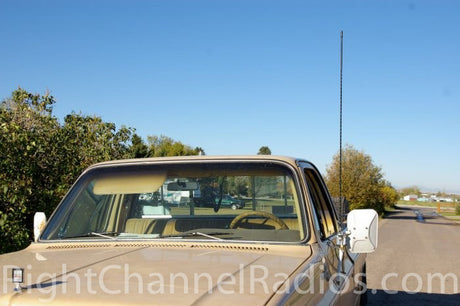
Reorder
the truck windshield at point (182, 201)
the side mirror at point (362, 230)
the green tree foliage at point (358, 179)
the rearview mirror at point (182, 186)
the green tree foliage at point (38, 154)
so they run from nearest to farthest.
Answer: the side mirror at point (362, 230), the truck windshield at point (182, 201), the rearview mirror at point (182, 186), the green tree foliage at point (38, 154), the green tree foliage at point (358, 179)

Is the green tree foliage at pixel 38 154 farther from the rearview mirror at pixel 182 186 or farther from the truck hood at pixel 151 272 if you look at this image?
the truck hood at pixel 151 272

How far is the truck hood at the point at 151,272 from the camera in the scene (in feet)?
6.31

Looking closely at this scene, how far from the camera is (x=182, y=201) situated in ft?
12.3

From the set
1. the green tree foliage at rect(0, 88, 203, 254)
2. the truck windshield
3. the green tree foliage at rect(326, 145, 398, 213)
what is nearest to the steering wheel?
the truck windshield

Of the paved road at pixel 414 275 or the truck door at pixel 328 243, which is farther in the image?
the paved road at pixel 414 275

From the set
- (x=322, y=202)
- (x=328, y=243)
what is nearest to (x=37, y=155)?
(x=322, y=202)

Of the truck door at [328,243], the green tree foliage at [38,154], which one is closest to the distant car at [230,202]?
the truck door at [328,243]

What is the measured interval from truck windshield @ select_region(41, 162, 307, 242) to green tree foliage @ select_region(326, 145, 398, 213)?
35.8m

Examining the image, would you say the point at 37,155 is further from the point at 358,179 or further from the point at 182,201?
the point at 358,179

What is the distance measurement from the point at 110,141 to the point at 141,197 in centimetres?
640

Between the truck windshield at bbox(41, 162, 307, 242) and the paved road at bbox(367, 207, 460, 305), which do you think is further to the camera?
the paved road at bbox(367, 207, 460, 305)

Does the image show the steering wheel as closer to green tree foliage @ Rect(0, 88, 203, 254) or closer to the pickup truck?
the pickup truck

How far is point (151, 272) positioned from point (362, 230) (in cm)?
149

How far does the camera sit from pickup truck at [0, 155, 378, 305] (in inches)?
79.6
